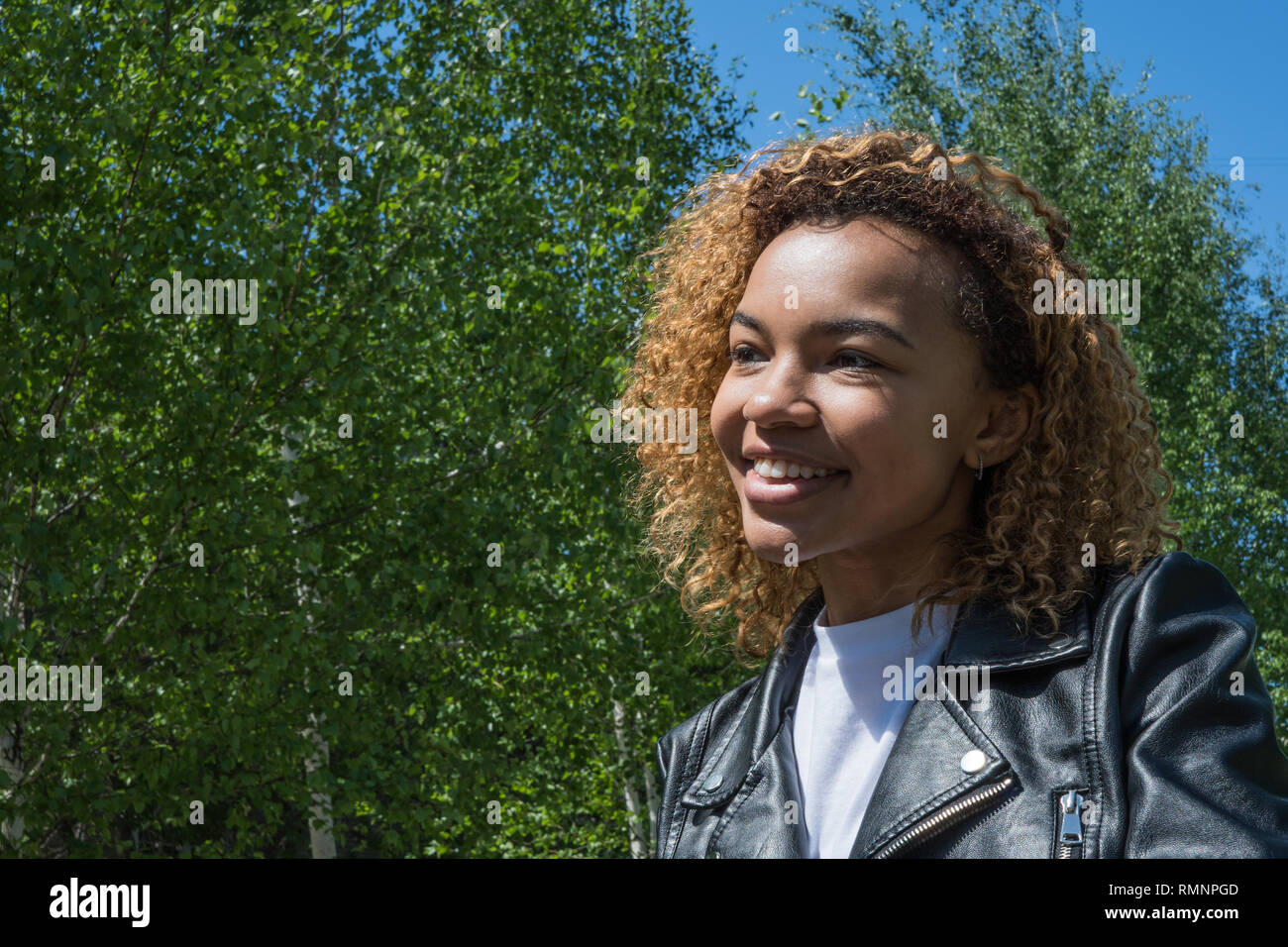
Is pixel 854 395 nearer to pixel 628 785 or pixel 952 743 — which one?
pixel 952 743

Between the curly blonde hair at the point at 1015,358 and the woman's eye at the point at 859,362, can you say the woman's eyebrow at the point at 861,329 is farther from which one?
the curly blonde hair at the point at 1015,358

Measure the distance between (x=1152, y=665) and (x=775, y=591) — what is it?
79 cm

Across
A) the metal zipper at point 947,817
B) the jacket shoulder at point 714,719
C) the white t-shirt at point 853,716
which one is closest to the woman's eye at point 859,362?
the white t-shirt at point 853,716

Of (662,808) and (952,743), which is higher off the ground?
(952,743)

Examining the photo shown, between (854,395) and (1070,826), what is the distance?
520mm

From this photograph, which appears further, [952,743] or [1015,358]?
[1015,358]

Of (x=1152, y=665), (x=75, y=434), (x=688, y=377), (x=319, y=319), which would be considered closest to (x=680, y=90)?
(x=319, y=319)

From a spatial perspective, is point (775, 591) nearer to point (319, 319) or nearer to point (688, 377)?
point (688, 377)

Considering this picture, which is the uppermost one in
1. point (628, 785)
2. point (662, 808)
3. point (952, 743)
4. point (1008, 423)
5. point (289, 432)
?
point (289, 432)

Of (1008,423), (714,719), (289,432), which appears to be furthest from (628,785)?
(1008,423)

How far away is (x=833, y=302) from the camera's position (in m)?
1.52

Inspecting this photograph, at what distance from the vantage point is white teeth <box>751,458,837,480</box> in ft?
5.00

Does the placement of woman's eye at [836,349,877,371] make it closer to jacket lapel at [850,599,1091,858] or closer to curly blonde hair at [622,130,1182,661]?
curly blonde hair at [622,130,1182,661]

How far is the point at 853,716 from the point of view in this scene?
1654mm
